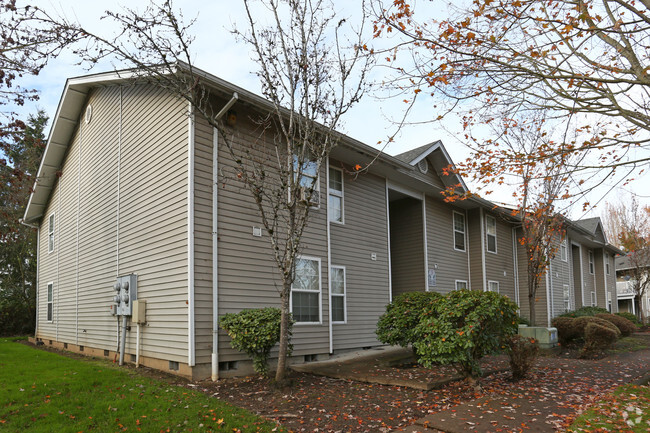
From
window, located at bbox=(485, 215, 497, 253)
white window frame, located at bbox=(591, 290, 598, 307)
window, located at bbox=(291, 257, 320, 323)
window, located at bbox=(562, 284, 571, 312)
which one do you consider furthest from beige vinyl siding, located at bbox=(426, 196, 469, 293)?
white window frame, located at bbox=(591, 290, 598, 307)

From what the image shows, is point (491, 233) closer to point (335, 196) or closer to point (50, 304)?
point (335, 196)

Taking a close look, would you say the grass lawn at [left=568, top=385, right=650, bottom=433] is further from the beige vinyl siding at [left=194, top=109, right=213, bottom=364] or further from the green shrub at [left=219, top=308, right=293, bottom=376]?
the beige vinyl siding at [left=194, top=109, right=213, bottom=364]

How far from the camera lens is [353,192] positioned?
41.5ft

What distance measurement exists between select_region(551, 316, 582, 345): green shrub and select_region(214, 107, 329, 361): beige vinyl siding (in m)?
8.08

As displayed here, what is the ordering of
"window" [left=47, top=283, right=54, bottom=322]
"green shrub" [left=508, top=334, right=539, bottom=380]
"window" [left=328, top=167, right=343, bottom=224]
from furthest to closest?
"window" [left=47, top=283, right=54, bottom=322]
"window" [left=328, top=167, right=343, bottom=224]
"green shrub" [left=508, top=334, right=539, bottom=380]

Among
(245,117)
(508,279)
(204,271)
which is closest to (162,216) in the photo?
(204,271)

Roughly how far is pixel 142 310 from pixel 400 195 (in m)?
9.08

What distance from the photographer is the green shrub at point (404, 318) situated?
915 cm

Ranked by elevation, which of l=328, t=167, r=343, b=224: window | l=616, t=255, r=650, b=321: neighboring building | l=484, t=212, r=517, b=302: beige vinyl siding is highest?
l=328, t=167, r=343, b=224: window

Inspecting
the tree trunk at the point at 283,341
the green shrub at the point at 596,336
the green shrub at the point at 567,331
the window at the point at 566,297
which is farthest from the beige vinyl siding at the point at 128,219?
the window at the point at 566,297

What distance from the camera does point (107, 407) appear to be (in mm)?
6137

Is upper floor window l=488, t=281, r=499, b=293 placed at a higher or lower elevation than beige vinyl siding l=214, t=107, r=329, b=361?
lower

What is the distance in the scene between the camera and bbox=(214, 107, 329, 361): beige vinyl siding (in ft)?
28.8

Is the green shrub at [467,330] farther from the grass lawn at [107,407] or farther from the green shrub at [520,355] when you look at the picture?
the grass lawn at [107,407]
